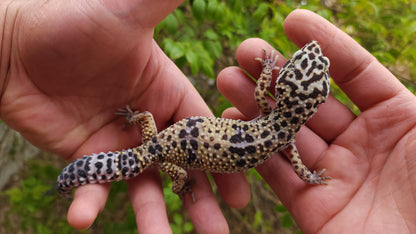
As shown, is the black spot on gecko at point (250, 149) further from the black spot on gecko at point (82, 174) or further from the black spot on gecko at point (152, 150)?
the black spot on gecko at point (82, 174)

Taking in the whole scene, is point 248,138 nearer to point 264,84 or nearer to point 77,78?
point 264,84

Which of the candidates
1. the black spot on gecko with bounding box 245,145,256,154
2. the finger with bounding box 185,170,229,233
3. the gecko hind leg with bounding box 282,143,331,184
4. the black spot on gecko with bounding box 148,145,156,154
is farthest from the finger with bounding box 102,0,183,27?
the gecko hind leg with bounding box 282,143,331,184

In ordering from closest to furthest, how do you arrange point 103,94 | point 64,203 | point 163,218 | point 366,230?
point 366,230
point 163,218
point 103,94
point 64,203

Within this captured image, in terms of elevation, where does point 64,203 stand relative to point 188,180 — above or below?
below

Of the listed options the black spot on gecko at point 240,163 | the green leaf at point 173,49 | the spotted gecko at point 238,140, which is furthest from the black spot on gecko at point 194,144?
the green leaf at point 173,49

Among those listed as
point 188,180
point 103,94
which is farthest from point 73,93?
point 188,180

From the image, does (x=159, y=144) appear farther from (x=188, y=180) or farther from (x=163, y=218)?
(x=163, y=218)

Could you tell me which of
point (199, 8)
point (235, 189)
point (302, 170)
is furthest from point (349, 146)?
point (199, 8)
